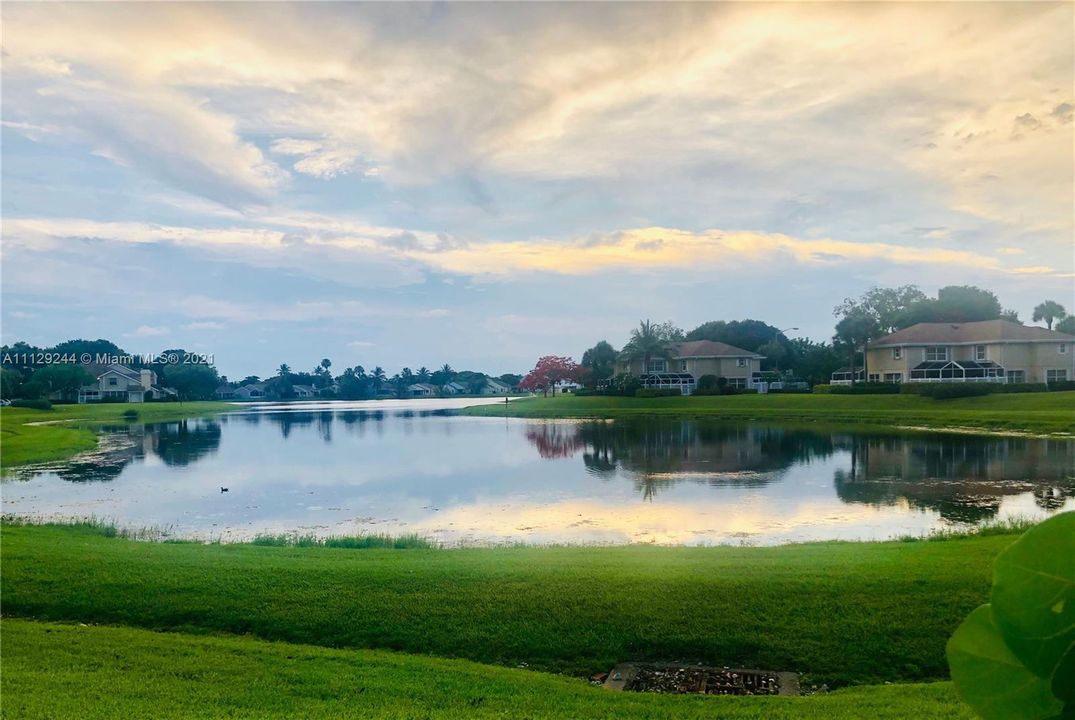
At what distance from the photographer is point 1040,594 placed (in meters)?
0.54

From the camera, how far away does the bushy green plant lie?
20.9 inches

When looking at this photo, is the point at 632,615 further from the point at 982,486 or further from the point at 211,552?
the point at 982,486

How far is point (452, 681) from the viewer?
7.56 m

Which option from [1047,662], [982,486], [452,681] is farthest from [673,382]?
[1047,662]

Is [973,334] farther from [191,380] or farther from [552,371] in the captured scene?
[191,380]

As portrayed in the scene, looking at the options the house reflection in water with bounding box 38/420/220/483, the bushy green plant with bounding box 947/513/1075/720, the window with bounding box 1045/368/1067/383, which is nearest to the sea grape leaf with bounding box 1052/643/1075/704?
the bushy green plant with bounding box 947/513/1075/720

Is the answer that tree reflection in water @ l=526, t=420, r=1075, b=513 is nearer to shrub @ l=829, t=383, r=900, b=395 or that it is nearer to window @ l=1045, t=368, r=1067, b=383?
shrub @ l=829, t=383, r=900, b=395

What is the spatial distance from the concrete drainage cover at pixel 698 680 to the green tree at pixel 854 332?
71.0 m

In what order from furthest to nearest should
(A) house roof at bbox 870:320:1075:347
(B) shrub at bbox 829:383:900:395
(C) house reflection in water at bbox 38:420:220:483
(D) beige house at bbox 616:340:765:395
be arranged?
(D) beige house at bbox 616:340:765:395, (A) house roof at bbox 870:320:1075:347, (B) shrub at bbox 829:383:900:395, (C) house reflection in water at bbox 38:420:220:483

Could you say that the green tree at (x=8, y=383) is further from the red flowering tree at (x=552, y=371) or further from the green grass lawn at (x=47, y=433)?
the red flowering tree at (x=552, y=371)

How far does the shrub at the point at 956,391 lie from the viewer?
54944 millimetres

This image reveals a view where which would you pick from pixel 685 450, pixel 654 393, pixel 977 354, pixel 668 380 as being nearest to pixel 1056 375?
pixel 977 354

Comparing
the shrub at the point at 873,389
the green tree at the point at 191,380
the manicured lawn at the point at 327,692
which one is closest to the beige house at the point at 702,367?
the shrub at the point at 873,389

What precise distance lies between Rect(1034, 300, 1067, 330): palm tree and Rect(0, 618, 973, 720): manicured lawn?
92.0 m
